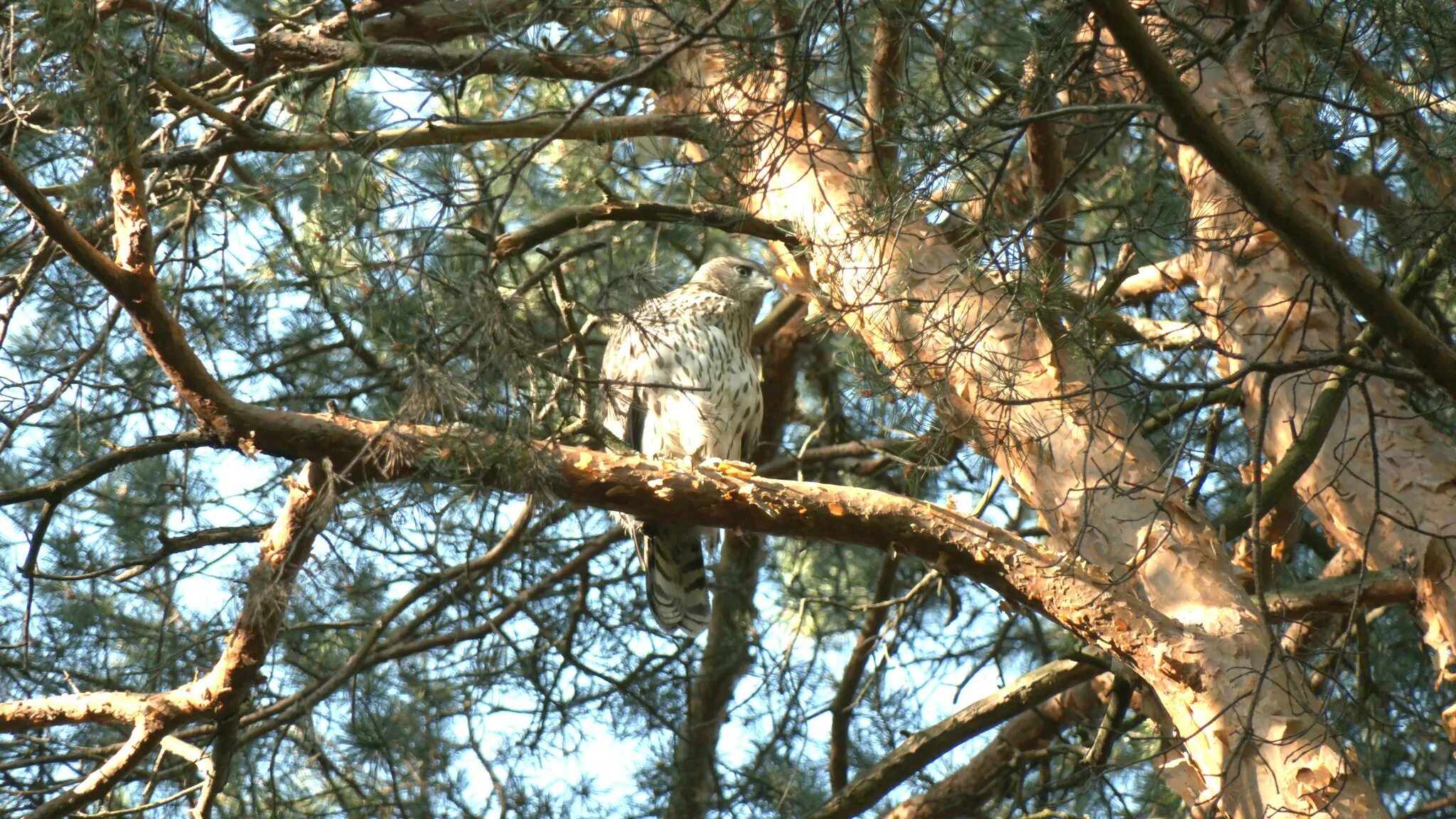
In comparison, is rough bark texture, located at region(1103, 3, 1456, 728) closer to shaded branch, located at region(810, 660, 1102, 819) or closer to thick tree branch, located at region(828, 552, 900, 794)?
shaded branch, located at region(810, 660, 1102, 819)

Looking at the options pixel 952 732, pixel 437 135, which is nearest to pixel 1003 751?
pixel 952 732

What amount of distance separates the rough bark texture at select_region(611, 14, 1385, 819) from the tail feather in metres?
1.38

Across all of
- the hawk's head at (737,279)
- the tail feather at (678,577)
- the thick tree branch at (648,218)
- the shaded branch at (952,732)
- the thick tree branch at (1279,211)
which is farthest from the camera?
the hawk's head at (737,279)

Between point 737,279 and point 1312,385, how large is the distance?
2.23 metres

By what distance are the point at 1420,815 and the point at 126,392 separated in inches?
150

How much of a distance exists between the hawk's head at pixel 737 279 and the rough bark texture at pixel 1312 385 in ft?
5.30

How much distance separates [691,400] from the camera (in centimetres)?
468

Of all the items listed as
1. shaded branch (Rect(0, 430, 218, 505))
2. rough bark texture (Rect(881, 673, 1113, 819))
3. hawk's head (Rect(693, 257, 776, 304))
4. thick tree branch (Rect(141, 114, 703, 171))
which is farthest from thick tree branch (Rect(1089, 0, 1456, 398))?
Answer: hawk's head (Rect(693, 257, 776, 304))

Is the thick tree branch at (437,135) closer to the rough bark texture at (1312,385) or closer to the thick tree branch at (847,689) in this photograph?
the rough bark texture at (1312,385)

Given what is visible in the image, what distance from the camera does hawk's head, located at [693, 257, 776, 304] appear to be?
17.1 feet

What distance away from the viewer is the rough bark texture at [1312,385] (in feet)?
11.6

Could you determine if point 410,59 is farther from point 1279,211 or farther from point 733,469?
point 1279,211

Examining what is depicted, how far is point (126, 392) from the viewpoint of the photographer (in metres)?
4.09

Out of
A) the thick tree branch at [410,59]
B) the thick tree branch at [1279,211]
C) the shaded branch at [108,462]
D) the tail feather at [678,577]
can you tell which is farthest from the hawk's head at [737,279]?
the thick tree branch at [1279,211]
